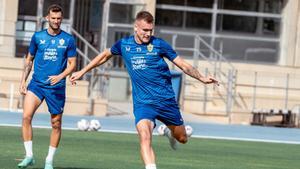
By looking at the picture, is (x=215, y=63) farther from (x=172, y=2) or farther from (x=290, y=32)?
(x=290, y=32)

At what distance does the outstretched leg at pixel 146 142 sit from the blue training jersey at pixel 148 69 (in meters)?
0.33

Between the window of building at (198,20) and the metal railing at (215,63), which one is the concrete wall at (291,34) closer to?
the metal railing at (215,63)

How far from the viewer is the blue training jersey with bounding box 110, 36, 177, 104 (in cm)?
1244

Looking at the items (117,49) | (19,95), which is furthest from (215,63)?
(117,49)

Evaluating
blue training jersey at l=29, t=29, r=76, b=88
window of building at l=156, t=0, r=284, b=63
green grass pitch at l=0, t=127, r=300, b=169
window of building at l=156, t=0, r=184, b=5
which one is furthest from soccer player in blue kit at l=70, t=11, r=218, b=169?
window of building at l=156, t=0, r=184, b=5

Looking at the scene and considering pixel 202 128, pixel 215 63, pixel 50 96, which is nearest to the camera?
pixel 50 96

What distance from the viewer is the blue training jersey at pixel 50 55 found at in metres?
14.1

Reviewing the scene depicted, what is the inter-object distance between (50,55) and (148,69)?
7.13 feet

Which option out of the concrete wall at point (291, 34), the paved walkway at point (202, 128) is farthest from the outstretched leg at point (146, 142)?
the concrete wall at point (291, 34)

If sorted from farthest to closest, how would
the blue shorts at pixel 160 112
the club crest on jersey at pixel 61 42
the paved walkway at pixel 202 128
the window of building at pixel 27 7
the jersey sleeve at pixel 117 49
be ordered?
the window of building at pixel 27 7 → the paved walkway at pixel 202 128 → the club crest on jersey at pixel 61 42 → the jersey sleeve at pixel 117 49 → the blue shorts at pixel 160 112

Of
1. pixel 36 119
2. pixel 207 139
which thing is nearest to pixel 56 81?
pixel 207 139

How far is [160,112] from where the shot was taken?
1258cm

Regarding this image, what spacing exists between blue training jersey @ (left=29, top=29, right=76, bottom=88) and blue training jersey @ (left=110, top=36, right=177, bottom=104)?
71.9 inches

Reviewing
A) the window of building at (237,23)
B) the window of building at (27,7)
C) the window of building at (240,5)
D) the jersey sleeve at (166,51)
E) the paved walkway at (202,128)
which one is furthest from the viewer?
the window of building at (237,23)
